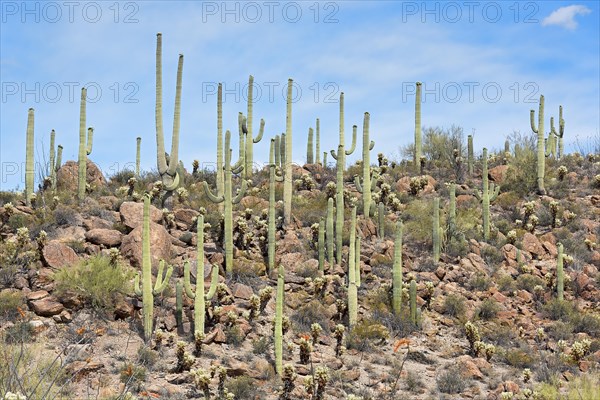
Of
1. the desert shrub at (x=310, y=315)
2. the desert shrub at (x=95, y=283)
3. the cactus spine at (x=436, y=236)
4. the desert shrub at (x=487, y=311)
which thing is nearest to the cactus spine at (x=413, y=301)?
the desert shrub at (x=487, y=311)

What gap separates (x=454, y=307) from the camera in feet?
49.7

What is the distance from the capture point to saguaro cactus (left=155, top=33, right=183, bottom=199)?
17125 millimetres

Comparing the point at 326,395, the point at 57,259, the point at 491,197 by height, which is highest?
the point at 491,197

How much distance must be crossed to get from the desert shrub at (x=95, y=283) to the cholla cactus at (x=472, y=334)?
6.52 meters

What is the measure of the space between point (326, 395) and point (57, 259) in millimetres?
6239

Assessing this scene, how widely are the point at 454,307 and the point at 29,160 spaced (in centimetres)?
1116

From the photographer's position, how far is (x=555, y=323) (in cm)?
1505

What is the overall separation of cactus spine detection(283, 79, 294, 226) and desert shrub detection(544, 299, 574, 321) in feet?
20.7

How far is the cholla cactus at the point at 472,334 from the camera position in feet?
44.3

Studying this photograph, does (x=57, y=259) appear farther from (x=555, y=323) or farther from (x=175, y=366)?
(x=555, y=323)

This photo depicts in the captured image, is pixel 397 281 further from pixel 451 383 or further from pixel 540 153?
pixel 540 153

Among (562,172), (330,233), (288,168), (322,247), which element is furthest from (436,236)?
(562,172)

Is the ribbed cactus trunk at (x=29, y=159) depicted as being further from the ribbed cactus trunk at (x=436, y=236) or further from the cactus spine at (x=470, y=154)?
the cactus spine at (x=470, y=154)

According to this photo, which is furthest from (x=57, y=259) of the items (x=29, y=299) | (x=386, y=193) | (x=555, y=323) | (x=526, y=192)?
(x=526, y=192)
